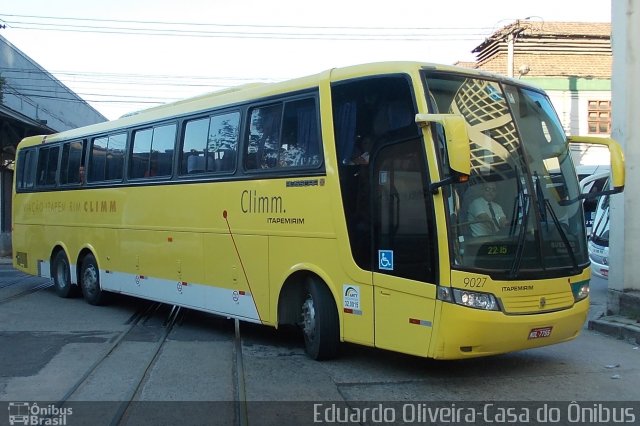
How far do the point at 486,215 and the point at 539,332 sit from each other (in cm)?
125

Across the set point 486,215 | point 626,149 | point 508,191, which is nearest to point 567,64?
point 626,149

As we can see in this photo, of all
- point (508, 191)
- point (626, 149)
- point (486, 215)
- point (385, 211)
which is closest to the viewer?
Result: point (486, 215)

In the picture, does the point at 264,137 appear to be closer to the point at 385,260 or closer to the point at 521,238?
the point at 385,260

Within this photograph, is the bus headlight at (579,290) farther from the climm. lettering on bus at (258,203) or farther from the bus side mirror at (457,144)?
the climm. lettering on bus at (258,203)

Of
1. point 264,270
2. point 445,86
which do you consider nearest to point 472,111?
point 445,86

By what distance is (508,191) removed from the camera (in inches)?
232

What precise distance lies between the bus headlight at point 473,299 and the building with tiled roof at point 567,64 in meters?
22.5

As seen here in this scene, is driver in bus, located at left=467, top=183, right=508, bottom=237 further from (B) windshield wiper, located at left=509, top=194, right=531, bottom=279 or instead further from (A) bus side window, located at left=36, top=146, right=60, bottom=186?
(A) bus side window, located at left=36, top=146, right=60, bottom=186

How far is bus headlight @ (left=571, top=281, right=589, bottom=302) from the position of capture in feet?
20.6

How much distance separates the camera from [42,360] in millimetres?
7230

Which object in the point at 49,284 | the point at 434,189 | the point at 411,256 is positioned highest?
the point at 434,189

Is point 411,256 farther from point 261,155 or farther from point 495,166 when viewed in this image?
point 261,155

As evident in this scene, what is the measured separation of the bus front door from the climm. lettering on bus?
1462mm

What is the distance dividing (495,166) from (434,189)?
2.25ft
